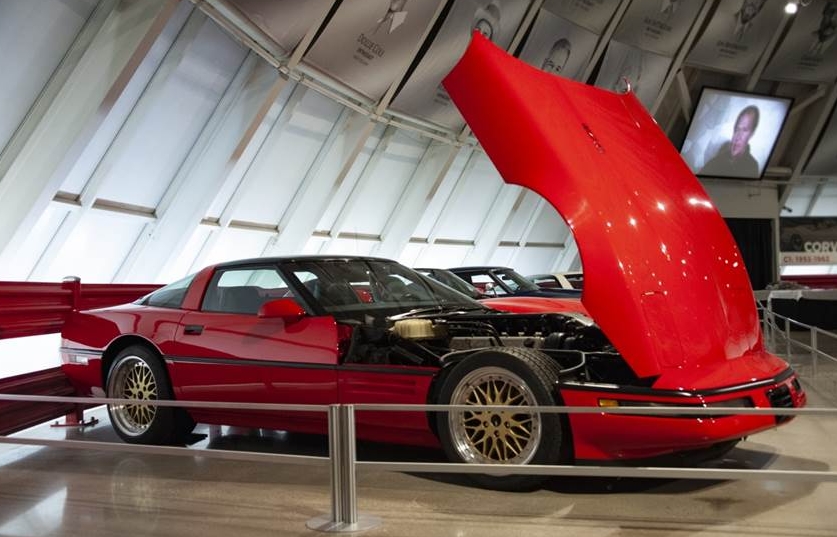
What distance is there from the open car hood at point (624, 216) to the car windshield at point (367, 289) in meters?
1.18

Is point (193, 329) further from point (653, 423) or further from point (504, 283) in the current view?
point (504, 283)

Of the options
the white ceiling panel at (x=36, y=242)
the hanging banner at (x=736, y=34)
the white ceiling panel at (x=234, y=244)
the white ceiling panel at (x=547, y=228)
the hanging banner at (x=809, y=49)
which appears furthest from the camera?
the white ceiling panel at (x=547, y=228)

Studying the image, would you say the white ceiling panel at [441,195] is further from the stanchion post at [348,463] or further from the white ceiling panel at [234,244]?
the stanchion post at [348,463]

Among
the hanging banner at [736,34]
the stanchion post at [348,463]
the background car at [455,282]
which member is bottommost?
the stanchion post at [348,463]

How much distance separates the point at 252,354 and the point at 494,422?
1.63m

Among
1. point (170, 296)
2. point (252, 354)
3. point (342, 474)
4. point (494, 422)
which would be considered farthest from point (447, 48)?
point (342, 474)

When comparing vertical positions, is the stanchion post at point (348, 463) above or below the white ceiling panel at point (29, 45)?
below

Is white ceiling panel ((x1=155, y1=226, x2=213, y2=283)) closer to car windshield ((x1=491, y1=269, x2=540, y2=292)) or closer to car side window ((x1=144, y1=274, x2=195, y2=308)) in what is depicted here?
car windshield ((x1=491, y1=269, x2=540, y2=292))

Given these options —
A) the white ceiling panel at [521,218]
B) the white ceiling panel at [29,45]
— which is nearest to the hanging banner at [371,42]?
the white ceiling panel at [29,45]

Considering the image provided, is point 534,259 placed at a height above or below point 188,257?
above

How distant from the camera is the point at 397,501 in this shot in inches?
143

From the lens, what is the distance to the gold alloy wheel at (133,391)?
5023 millimetres

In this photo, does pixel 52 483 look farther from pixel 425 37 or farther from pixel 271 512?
pixel 425 37

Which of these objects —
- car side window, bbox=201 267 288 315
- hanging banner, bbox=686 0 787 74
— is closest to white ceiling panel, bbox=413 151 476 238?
hanging banner, bbox=686 0 787 74
